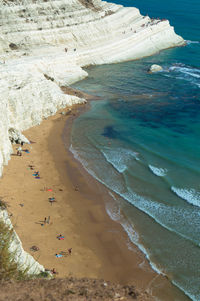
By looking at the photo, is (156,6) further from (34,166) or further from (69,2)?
(34,166)

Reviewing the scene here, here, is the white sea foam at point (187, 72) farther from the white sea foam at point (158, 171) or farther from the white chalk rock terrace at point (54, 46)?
the white sea foam at point (158, 171)

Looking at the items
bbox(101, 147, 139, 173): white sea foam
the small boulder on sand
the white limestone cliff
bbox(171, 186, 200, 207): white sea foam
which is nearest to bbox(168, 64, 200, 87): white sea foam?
the small boulder on sand

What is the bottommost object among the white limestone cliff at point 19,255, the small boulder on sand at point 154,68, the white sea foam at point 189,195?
the white sea foam at point 189,195

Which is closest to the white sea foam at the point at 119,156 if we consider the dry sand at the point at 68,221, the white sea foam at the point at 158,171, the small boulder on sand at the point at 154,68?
the white sea foam at the point at 158,171

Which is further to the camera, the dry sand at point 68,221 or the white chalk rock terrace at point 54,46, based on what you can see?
the white chalk rock terrace at point 54,46

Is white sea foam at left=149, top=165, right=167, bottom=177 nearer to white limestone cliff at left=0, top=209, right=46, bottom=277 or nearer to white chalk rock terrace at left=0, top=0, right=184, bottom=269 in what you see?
white chalk rock terrace at left=0, top=0, right=184, bottom=269

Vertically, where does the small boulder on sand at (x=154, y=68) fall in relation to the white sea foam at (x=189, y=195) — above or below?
above

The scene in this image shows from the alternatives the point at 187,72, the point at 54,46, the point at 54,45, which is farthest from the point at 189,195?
the point at 54,45

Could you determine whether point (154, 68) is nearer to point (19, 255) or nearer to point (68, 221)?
point (68, 221)
